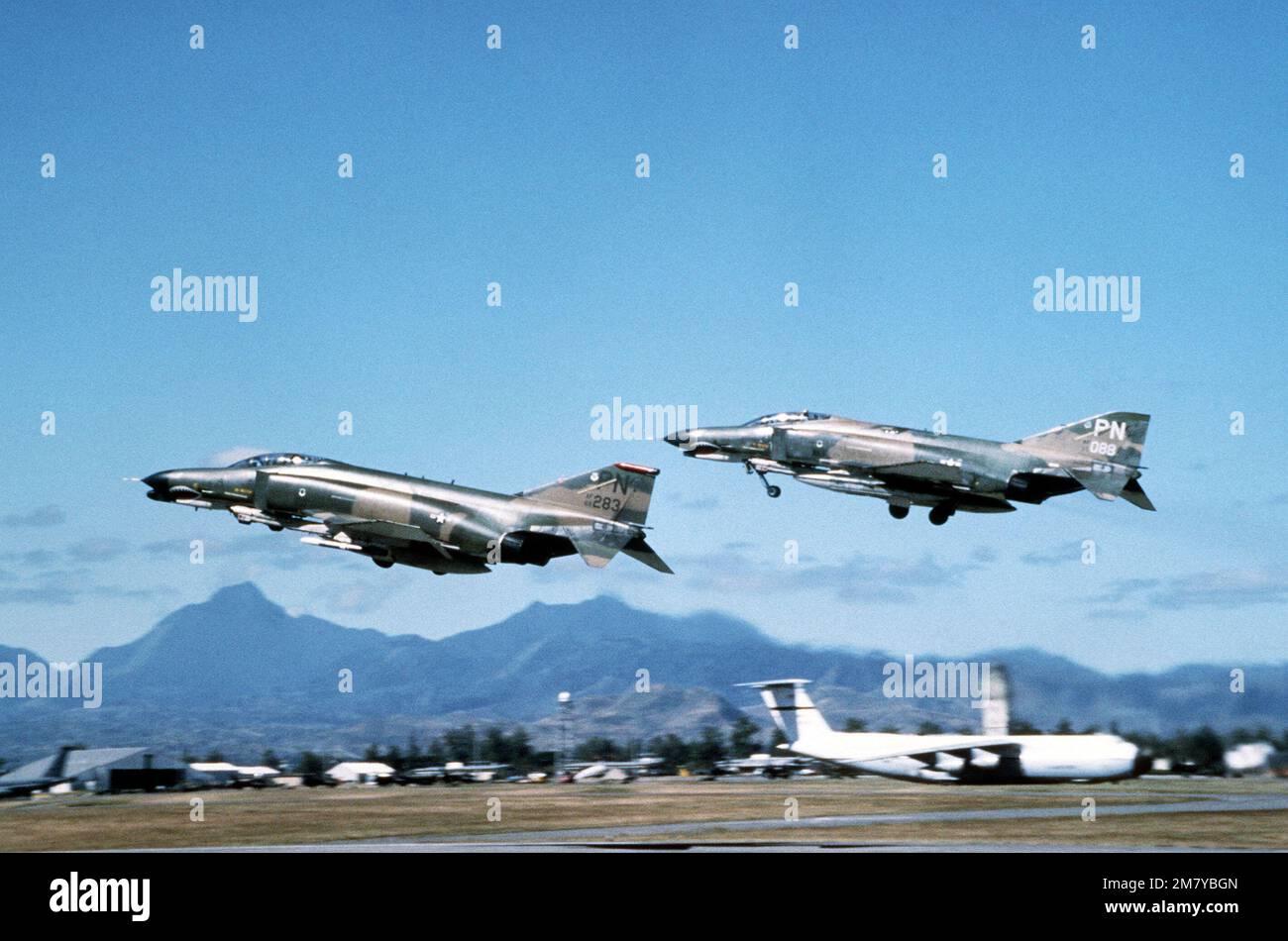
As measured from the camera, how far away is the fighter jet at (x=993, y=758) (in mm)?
60719

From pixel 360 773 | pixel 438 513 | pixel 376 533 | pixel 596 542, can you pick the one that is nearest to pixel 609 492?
pixel 596 542

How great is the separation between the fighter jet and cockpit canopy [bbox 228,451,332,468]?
87.9 feet

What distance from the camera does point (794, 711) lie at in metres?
69.0

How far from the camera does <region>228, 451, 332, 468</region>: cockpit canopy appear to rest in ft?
192

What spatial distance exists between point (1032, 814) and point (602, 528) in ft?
62.1

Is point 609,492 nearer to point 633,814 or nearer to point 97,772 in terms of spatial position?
point 633,814

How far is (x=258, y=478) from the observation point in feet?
192

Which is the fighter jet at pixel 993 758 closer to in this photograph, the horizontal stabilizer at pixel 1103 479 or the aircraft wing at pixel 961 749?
the aircraft wing at pixel 961 749

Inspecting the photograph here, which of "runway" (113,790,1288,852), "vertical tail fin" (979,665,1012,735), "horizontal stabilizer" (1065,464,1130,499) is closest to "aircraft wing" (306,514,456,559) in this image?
"runway" (113,790,1288,852)

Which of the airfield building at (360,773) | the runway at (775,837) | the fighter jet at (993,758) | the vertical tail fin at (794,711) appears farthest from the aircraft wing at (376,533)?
the airfield building at (360,773)

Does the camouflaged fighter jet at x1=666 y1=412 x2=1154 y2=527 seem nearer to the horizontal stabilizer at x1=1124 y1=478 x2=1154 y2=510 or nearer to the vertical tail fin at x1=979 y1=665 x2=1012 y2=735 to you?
the horizontal stabilizer at x1=1124 y1=478 x2=1154 y2=510

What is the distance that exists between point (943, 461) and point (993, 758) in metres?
13.3
